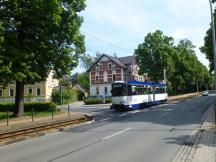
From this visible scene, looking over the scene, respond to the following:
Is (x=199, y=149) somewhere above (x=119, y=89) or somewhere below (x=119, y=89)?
below

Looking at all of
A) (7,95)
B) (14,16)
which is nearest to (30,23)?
(14,16)

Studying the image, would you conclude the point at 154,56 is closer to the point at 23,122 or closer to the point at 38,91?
the point at 38,91

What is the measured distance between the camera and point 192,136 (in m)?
16.2

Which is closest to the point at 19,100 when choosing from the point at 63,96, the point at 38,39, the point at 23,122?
the point at 23,122

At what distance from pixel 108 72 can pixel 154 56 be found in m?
18.4

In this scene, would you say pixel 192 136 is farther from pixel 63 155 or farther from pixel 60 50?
pixel 60 50

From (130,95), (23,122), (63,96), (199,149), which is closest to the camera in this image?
(199,149)

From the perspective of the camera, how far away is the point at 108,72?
300 ft

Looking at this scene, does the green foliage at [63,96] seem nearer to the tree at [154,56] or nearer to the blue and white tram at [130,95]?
the tree at [154,56]

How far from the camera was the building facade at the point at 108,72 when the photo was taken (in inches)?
3563

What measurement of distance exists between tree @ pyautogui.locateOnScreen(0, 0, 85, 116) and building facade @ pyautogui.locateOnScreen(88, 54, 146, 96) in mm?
58392

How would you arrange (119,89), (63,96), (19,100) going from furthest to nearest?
(63,96) → (119,89) → (19,100)

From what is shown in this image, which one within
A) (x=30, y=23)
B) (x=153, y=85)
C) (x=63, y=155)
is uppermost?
(x=30, y=23)

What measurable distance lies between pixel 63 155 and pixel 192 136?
261 inches
